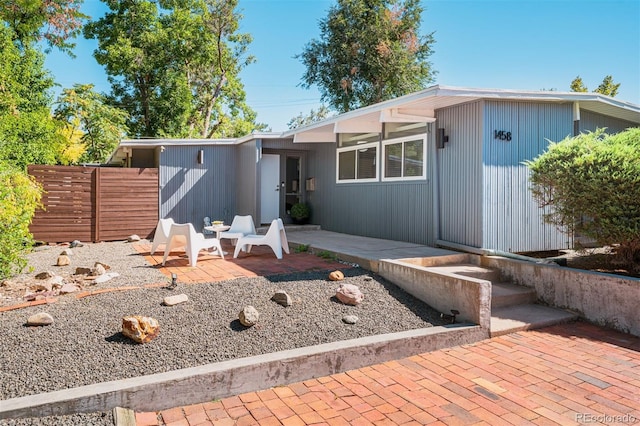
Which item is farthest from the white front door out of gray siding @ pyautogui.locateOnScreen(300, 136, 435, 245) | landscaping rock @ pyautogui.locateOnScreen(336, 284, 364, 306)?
landscaping rock @ pyautogui.locateOnScreen(336, 284, 364, 306)

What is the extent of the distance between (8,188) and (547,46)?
46.9ft

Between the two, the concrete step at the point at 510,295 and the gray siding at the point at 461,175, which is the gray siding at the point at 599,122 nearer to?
the gray siding at the point at 461,175

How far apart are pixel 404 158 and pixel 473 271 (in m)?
2.86

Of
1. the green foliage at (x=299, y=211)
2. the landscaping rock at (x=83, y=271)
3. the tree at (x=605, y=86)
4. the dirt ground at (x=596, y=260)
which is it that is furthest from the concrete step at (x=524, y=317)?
the tree at (x=605, y=86)

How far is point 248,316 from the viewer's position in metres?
3.66

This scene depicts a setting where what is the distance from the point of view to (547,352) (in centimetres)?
384

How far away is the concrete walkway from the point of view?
2.67m

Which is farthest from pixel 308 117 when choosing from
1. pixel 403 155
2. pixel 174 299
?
pixel 174 299

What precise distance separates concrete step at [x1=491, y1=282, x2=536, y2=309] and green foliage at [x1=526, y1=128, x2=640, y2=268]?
997 millimetres

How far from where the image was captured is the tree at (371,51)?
18328 millimetres

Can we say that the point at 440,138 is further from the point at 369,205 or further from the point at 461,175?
the point at 369,205

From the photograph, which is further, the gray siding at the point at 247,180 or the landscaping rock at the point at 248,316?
the gray siding at the point at 247,180

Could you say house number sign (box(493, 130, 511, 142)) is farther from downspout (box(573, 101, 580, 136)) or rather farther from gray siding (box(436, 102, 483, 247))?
downspout (box(573, 101, 580, 136))

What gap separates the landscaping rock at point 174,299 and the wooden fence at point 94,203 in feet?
21.6
